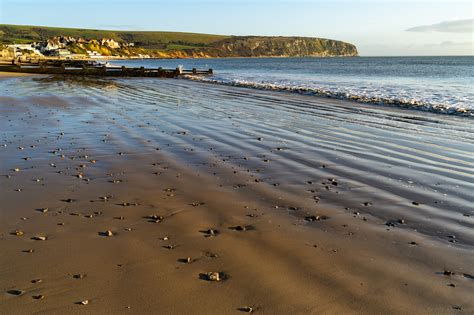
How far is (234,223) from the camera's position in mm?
5773

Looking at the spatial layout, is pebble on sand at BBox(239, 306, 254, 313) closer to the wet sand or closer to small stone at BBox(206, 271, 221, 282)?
the wet sand

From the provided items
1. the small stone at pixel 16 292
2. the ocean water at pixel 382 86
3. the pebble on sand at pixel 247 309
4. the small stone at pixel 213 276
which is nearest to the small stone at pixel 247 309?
the pebble on sand at pixel 247 309

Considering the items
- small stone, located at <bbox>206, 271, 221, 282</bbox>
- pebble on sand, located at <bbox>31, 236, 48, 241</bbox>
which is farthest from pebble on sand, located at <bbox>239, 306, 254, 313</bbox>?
pebble on sand, located at <bbox>31, 236, 48, 241</bbox>

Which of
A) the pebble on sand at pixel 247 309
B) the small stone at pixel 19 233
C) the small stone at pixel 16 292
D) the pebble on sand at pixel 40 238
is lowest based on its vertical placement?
the pebble on sand at pixel 247 309

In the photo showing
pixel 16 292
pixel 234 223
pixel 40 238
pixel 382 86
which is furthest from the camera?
pixel 382 86

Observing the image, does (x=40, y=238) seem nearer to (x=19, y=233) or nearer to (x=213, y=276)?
(x=19, y=233)

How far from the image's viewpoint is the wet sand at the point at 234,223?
3.93 m

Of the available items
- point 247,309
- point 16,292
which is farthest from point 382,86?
point 16,292

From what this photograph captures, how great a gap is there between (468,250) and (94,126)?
11.5 m

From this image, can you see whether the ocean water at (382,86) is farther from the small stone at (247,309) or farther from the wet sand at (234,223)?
the small stone at (247,309)

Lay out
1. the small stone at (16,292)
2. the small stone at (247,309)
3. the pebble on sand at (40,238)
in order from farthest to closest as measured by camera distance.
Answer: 1. the pebble on sand at (40,238)
2. the small stone at (16,292)
3. the small stone at (247,309)

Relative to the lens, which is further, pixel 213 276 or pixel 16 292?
pixel 213 276

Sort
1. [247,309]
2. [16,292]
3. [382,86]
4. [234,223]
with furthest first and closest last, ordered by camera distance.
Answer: [382,86], [234,223], [16,292], [247,309]

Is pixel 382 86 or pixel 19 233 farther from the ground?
pixel 382 86
